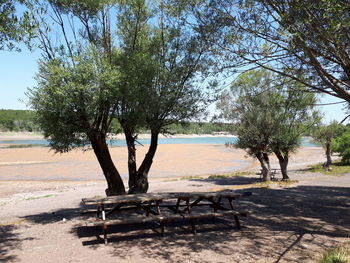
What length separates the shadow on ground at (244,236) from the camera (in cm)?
588

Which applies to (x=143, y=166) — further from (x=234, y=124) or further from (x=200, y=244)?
(x=234, y=124)

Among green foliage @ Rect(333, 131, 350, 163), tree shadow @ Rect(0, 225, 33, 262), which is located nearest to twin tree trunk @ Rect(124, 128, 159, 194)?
tree shadow @ Rect(0, 225, 33, 262)

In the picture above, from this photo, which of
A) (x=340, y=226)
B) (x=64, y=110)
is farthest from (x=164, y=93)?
(x=340, y=226)

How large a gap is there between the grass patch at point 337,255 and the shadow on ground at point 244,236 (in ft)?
0.98

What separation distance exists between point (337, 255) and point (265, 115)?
13.6 m

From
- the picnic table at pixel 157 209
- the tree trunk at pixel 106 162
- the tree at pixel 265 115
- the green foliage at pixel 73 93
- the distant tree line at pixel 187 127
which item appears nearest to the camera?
the picnic table at pixel 157 209

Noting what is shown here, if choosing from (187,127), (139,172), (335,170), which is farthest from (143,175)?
(335,170)

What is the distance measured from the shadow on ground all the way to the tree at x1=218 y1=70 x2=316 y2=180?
8.87m

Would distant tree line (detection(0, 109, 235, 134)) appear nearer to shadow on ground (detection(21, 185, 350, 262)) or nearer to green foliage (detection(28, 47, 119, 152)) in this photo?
green foliage (detection(28, 47, 119, 152))

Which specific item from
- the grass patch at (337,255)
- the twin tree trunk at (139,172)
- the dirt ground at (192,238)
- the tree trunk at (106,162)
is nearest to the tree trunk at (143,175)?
the twin tree trunk at (139,172)

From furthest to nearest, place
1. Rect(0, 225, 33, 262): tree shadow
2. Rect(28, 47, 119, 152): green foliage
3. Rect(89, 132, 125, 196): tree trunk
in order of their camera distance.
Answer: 1. Rect(89, 132, 125, 196): tree trunk
2. Rect(28, 47, 119, 152): green foliage
3. Rect(0, 225, 33, 262): tree shadow

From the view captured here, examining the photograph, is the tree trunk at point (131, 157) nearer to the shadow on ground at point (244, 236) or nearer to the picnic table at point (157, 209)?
the picnic table at point (157, 209)

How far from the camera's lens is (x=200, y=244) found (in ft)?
21.3

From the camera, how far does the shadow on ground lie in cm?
588
